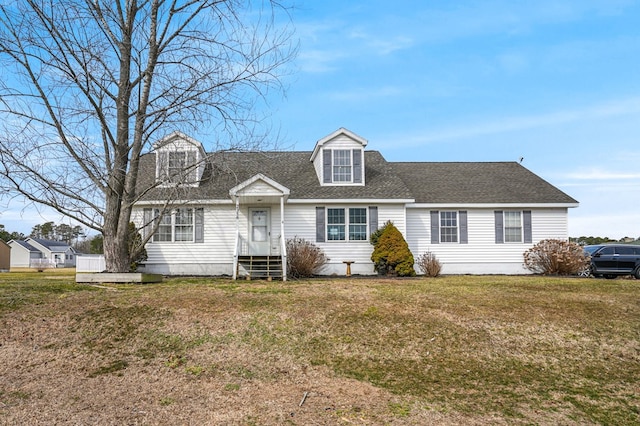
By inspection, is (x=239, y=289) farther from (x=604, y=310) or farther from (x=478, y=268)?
(x=478, y=268)

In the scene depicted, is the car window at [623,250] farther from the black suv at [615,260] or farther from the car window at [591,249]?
the car window at [591,249]

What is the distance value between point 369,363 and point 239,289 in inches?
236

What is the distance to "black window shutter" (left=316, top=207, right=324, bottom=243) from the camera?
1964 centimetres

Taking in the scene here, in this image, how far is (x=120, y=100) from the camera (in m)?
13.4

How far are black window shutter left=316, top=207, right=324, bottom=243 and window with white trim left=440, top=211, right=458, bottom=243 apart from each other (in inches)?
213

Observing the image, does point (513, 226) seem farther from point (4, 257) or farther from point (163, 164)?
point (4, 257)

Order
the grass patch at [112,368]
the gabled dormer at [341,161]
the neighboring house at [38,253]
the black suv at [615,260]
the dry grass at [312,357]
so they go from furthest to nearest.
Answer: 1. the neighboring house at [38,253]
2. the gabled dormer at [341,161]
3. the black suv at [615,260]
4. the grass patch at [112,368]
5. the dry grass at [312,357]

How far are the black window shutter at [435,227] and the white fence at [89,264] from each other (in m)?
18.6

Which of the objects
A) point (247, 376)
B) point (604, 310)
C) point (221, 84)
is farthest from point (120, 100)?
point (604, 310)

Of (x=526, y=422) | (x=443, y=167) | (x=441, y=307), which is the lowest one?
(x=526, y=422)

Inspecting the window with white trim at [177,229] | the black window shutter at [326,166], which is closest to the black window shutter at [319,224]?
the black window shutter at [326,166]

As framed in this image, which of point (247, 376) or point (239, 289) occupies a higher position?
point (239, 289)

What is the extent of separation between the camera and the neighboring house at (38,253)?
60844 mm

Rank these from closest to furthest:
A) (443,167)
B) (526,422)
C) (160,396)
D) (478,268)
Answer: (526,422), (160,396), (478,268), (443,167)
